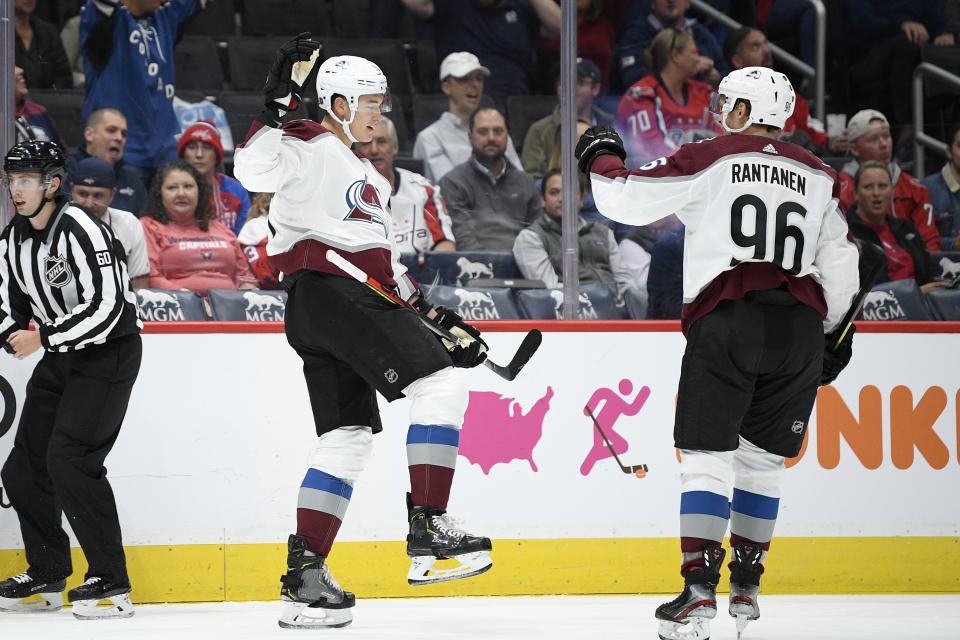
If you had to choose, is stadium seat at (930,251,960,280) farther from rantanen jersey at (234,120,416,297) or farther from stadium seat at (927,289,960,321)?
rantanen jersey at (234,120,416,297)

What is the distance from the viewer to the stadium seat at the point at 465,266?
173 inches

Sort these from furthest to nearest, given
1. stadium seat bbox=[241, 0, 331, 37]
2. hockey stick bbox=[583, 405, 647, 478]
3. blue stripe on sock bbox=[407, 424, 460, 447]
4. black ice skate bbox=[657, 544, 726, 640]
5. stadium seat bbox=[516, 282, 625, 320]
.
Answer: stadium seat bbox=[241, 0, 331, 37] < stadium seat bbox=[516, 282, 625, 320] < hockey stick bbox=[583, 405, 647, 478] < blue stripe on sock bbox=[407, 424, 460, 447] < black ice skate bbox=[657, 544, 726, 640]

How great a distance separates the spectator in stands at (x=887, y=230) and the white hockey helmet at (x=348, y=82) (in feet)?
7.00

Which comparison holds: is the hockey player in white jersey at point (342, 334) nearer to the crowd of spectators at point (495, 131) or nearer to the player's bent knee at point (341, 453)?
the player's bent knee at point (341, 453)

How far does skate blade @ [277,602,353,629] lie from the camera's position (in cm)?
313

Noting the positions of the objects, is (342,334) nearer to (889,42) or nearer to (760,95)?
(760,95)

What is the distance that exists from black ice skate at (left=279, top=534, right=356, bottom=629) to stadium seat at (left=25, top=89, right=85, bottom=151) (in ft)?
7.16

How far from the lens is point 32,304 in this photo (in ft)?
11.9

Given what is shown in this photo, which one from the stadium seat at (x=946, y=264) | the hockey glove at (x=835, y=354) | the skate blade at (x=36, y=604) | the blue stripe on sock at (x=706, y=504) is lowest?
the skate blade at (x=36, y=604)

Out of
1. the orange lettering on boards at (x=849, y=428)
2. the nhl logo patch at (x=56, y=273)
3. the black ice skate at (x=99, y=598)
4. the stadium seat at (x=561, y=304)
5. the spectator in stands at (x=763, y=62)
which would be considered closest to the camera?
the black ice skate at (x=99, y=598)

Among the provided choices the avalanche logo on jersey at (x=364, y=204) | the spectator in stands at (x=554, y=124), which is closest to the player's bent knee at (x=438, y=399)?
the avalanche logo on jersey at (x=364, y=204)

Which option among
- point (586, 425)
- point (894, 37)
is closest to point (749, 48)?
point (894, 37)

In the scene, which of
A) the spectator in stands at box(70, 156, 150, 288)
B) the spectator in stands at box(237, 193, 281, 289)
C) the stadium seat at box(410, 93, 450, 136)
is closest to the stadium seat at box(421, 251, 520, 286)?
the spectator in stands at box(237, 193, 281, 289)

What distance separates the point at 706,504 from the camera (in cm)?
294
